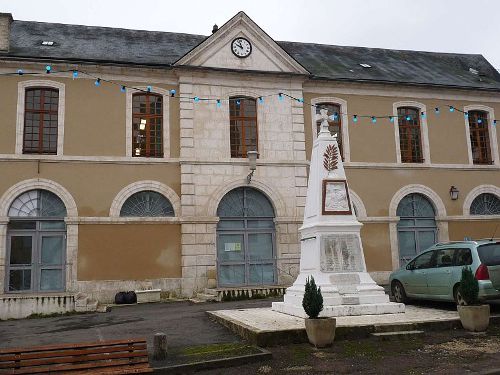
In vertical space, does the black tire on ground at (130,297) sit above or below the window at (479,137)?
below

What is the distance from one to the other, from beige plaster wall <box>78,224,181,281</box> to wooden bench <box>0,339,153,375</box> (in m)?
9.53

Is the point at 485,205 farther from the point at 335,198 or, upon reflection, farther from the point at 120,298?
the point at 120,298

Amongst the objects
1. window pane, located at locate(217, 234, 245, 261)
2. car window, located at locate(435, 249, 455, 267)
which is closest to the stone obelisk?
car window, located at locate(435, 249, 455, 267)

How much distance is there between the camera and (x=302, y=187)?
1772cm

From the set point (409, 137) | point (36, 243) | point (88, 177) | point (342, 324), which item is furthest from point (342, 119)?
point (342, 324)

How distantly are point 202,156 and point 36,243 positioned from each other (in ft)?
18.8

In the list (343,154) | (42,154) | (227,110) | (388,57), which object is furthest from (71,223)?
(388,57)

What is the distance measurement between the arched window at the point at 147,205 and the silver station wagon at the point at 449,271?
308 inches

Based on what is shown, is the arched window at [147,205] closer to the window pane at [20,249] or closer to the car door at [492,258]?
the window pane at [20,249]

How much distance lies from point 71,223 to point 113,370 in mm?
10228

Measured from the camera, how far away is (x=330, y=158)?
1023 centimetres

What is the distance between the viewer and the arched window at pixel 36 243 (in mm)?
15445

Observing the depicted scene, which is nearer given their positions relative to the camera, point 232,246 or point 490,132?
point 232,246

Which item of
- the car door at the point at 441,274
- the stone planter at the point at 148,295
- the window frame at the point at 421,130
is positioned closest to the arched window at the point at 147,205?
the stone planter at the point at 148,295
